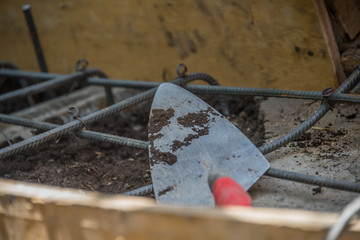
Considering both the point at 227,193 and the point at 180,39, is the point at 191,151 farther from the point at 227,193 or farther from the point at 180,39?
the point at 180,39

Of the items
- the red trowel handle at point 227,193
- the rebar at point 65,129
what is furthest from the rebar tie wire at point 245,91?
the red trowel handle at point 227,193

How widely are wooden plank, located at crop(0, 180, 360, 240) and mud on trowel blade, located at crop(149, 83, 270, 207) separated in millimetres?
548

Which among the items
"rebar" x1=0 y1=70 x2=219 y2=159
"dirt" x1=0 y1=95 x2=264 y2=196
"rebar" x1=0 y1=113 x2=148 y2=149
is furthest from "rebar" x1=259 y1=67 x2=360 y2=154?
"rebar" x1=0 y1=70 x2=219 y2=159

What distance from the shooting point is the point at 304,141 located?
7.47 feet

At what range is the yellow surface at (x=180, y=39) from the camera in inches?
104

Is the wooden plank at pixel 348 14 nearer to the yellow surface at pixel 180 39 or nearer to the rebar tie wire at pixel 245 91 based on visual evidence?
the yellow surface at pixel 180 39

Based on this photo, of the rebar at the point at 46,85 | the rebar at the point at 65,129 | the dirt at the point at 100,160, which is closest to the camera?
the rebar at the point at 65,129

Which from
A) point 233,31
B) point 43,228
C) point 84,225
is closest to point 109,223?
point 84,225

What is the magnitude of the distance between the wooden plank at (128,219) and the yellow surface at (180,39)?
1706 millimetres

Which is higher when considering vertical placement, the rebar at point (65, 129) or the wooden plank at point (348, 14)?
the wooden plank at point (348, 14)

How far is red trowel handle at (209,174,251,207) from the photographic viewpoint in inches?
56.1

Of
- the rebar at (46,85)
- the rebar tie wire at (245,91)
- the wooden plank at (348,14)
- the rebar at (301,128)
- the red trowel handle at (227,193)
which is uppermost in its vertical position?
the wooden plank at (348,14)

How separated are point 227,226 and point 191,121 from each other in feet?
3.38

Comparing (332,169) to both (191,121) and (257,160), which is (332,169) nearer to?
(257,160)
